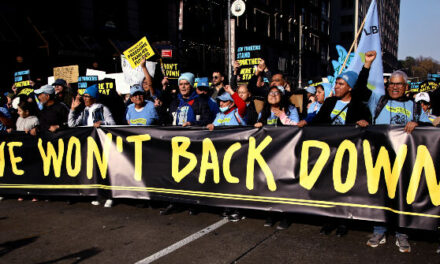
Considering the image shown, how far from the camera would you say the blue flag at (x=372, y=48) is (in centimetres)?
577

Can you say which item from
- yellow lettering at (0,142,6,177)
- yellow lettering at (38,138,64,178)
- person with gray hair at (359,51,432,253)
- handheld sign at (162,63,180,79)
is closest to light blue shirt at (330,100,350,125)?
person with gray hair at (359,51,432,253)

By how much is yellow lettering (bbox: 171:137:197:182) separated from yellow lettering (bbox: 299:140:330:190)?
143 centimetres

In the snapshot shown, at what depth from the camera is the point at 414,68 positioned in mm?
110688

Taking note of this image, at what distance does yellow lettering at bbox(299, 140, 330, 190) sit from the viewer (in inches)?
172

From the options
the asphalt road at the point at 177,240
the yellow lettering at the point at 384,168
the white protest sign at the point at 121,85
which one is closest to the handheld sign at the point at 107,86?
the white protest sign at the point at 121,85

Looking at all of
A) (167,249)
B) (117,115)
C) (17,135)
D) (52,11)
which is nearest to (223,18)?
(52,11)

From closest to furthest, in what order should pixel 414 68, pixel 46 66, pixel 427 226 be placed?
pixel 427 226 → pixel 46 66 → pixel 414 68

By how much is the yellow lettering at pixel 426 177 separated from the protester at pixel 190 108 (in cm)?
297

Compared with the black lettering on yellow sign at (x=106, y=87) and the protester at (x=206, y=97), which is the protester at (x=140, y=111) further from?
the black lettering on yellow sign at (x=106, y=87)

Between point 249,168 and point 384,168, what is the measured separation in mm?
1552

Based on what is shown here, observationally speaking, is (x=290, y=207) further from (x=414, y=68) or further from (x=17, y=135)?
(x=414, y=68)

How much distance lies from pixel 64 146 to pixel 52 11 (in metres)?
11.3

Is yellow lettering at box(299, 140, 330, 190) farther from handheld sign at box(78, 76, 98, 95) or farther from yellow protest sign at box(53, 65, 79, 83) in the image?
yellow protest sign at box(53, 65, 79, 83)

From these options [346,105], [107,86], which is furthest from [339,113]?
[107,86]
